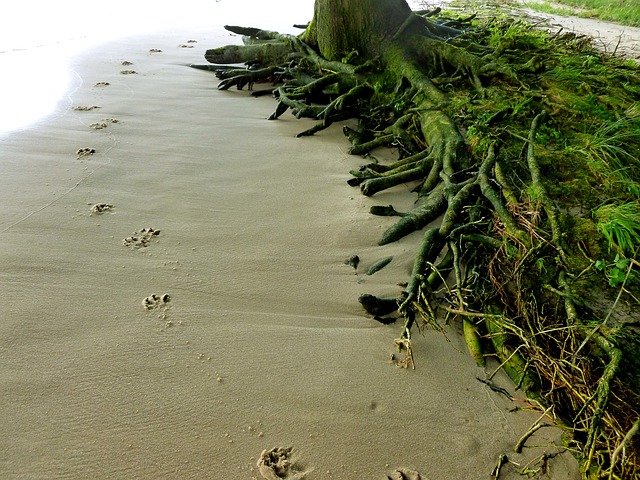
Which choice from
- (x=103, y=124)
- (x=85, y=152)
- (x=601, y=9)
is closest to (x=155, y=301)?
(x=85, y=152)

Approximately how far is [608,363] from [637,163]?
184cm

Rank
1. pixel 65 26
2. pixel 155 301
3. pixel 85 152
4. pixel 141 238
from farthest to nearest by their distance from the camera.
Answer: pixel 65 26 → pixel 85 152 → pixel 141 238 → pixel 155 301

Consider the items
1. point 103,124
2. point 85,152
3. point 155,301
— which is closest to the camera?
point 155,301

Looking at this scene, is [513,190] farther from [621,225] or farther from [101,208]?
[101,208]

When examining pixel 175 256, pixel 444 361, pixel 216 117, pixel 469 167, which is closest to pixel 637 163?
pixel 469 167

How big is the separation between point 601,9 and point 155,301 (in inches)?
504

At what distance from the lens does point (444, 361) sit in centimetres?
217

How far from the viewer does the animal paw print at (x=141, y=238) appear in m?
2.82

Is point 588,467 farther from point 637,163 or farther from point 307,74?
point 307,74

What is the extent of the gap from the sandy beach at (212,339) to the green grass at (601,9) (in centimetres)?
981

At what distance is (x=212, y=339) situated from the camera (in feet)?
7.18

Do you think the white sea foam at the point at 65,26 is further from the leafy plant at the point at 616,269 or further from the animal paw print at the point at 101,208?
the leafy plant at the point at 616,269

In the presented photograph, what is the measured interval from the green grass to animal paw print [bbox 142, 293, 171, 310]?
1139cm

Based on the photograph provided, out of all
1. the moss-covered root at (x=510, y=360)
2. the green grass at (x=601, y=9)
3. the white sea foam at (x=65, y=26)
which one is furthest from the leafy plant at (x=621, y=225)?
the green grass at (x=601, y=9)
